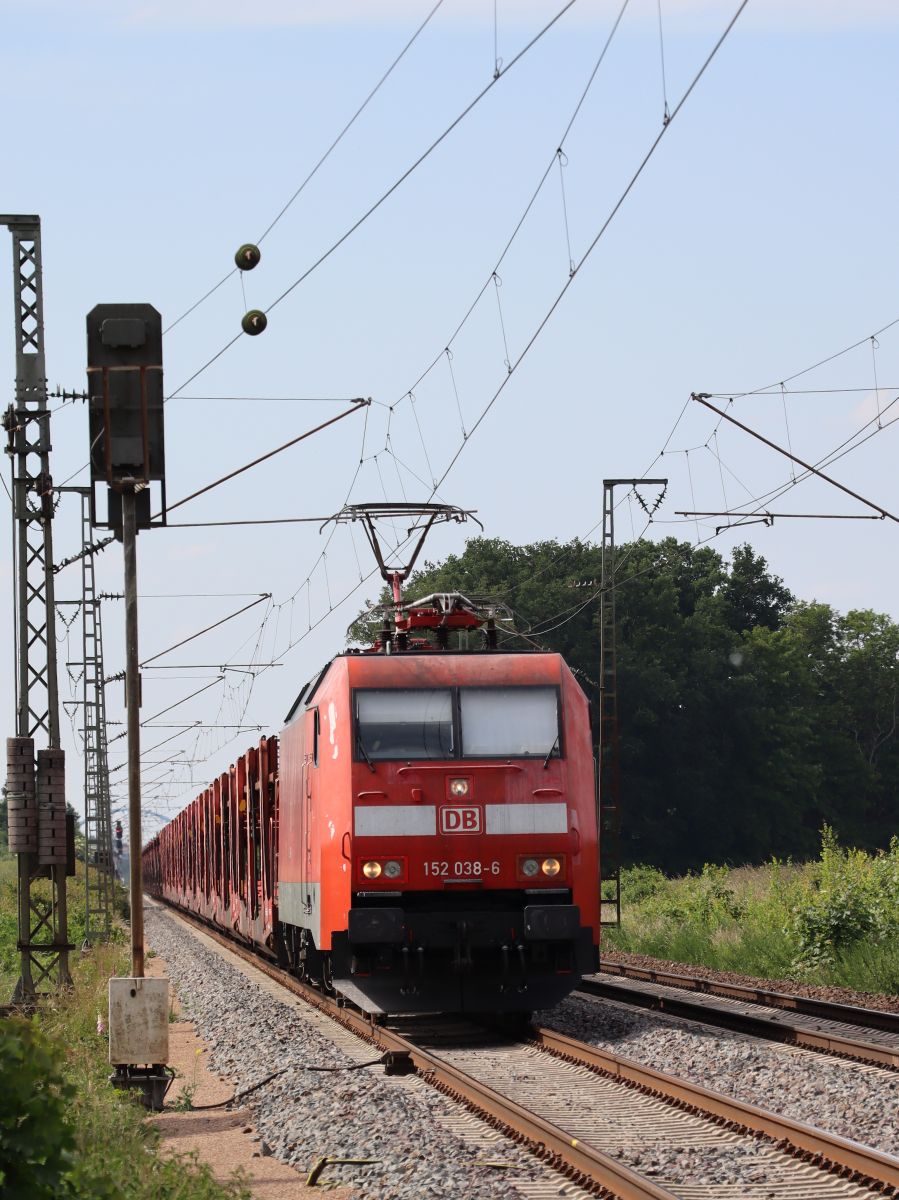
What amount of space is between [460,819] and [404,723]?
40.4 inches

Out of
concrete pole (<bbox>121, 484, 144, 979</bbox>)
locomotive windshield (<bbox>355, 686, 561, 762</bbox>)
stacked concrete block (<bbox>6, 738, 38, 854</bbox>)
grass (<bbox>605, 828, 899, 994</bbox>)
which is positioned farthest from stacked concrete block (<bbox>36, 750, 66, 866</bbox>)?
grass (<bbox>605, 828, 899, 994</bbox>)

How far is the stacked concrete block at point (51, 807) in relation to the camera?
20250mm

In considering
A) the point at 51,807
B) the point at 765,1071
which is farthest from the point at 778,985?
the point at 51,807

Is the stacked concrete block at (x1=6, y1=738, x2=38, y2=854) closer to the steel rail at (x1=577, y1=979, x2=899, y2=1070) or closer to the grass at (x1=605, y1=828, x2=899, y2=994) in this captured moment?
the steel rail at (x1=577, y1=979, x2=899, y2=1070)

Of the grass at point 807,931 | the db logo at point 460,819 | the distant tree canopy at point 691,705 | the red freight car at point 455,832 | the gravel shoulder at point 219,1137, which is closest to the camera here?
the gravel shoulder at point 219,1137

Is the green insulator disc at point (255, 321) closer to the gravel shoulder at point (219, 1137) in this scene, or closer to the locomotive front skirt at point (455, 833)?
the locomotive front skirt at point (455, 833)

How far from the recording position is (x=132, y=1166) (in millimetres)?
8867

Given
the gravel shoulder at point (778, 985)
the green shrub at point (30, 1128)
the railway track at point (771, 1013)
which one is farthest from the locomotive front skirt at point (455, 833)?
the green shrub at point (30, 1128)

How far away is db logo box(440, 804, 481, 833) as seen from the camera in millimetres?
14820

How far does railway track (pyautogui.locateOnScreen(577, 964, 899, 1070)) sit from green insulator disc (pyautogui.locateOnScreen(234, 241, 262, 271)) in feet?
26.8

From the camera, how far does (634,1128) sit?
10281 millimetres

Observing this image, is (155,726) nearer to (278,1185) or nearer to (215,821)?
(215,821)

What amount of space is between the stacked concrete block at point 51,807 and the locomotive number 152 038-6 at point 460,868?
276 inches

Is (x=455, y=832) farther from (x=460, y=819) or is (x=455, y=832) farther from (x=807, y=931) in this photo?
(x=807, y=931)
